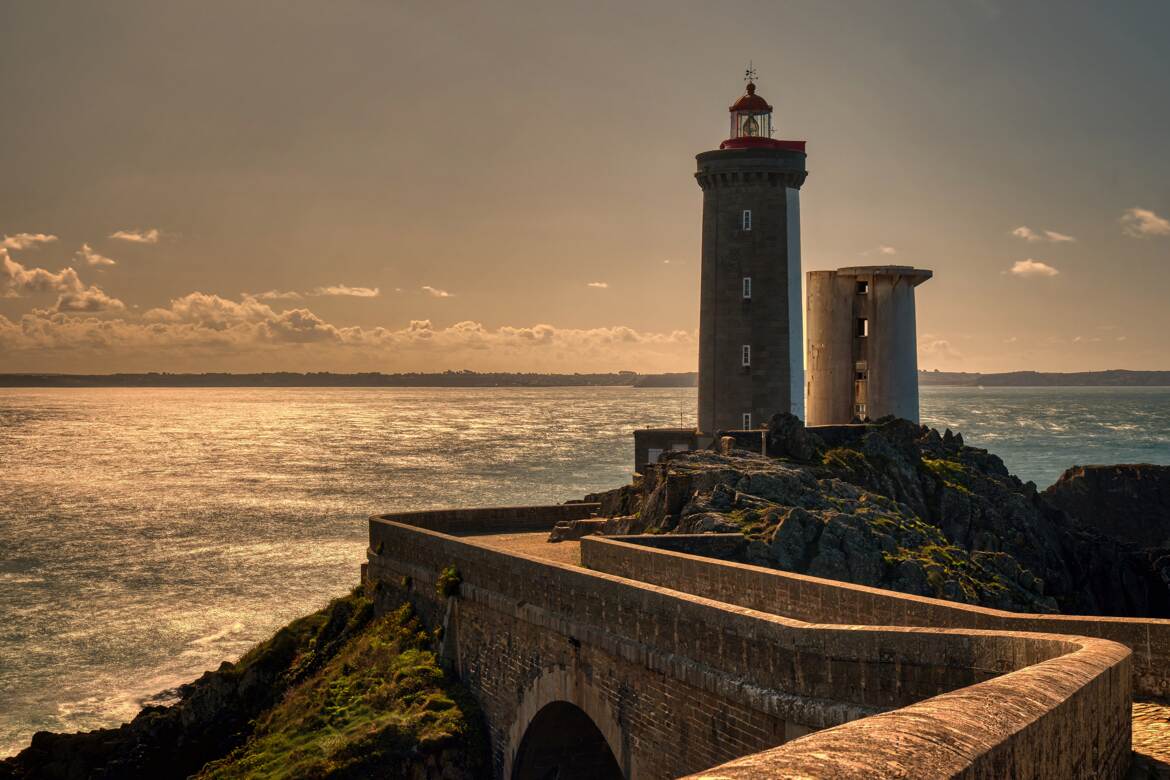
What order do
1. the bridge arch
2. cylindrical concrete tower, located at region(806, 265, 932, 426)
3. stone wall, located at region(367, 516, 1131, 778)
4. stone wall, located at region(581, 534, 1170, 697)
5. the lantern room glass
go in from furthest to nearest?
cylindrical concrete tower, located at region(806, 265, 932, 426) → the lantern room glass → the bridge arch → stone wall, located at region(581, 534, 1170, 697) → stone wall, located at region(367, 516, 1131, 778)

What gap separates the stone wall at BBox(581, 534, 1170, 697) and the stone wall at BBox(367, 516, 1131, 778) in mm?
451

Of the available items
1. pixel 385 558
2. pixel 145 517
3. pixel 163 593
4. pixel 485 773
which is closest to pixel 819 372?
pixel 385 558

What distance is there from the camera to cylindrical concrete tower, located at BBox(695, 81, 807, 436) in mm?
39938

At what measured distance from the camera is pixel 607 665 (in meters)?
16.6

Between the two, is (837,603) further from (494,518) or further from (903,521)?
(494,518)

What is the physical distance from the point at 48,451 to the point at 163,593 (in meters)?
106

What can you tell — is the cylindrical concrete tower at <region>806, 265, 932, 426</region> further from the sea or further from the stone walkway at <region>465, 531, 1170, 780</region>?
the stone walkway at <region>465, 531, 1170, 780</region>

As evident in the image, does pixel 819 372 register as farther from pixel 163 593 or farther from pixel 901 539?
pixel 163 593

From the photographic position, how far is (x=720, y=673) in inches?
541

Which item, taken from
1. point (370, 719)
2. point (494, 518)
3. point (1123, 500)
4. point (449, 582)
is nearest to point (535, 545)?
point (494, 518)

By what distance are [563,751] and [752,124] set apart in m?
26.9

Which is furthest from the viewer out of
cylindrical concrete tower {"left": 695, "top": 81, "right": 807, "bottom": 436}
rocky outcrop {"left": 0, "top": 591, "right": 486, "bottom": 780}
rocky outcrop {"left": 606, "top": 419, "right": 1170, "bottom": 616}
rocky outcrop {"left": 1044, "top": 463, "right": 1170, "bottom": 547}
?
rocky outcrop {"left": 1044, "top": 463, "right": 1170, "bottom": 547}

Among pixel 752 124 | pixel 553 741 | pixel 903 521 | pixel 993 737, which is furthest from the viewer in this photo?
pixel 752 124

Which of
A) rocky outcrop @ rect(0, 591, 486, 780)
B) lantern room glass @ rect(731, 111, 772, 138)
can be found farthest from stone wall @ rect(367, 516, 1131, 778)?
lantern room glass @ rect(731, 111, 772, 138)
